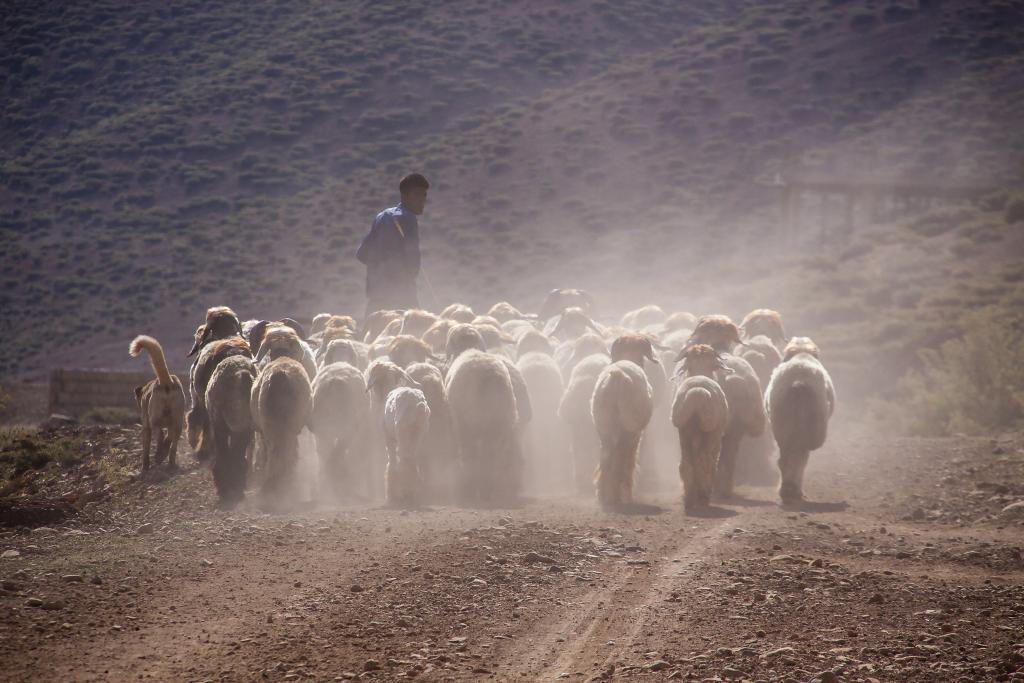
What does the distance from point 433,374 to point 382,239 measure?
142 inches

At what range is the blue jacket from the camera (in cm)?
1436

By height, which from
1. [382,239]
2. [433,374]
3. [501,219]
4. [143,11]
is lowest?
[433,374]

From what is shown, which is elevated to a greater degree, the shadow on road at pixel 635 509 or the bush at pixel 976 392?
the bush at pixel 976 392

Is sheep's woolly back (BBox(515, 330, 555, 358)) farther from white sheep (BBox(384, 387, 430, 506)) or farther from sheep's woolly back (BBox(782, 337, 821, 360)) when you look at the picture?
white sheep (BBox(384, 387, 430, 506))

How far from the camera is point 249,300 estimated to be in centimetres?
3569

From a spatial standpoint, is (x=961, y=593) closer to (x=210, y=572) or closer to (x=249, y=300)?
(x=210, y=572)

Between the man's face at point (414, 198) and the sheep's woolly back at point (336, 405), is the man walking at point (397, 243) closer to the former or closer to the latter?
the man's face at point (414, 198)

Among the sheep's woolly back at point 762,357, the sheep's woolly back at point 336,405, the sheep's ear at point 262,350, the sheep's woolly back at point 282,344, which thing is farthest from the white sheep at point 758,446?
the sheep's ear at point 262,350

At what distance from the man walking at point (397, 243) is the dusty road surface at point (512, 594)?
5.12m

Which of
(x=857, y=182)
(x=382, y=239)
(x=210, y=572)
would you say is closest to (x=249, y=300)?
(x=857, y=182)

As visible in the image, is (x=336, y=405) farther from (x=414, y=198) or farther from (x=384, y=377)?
(x=414, y=198)

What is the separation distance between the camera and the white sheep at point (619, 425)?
34.6 ft

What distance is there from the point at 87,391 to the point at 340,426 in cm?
835

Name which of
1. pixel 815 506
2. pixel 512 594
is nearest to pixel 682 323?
pixel 815 506
